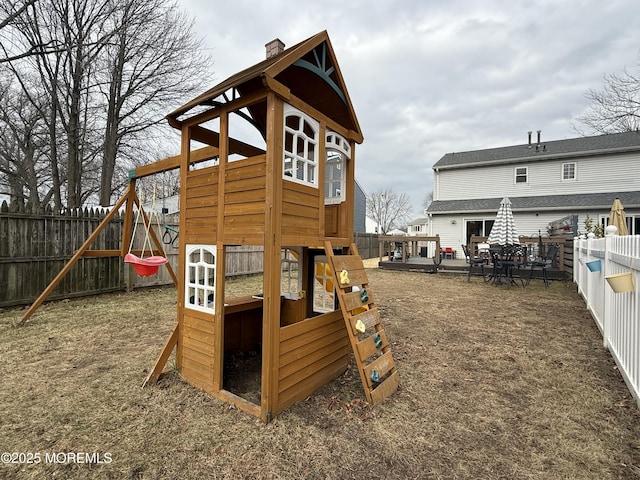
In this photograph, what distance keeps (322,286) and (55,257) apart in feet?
20.6

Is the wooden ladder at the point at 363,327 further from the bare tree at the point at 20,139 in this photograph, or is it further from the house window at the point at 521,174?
the house window at the point at 521,174

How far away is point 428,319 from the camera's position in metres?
5.78

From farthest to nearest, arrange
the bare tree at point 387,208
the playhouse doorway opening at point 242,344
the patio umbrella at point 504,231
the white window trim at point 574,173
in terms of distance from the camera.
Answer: the bare tree at point 387,208, the white window trim at point 574,173, the patio umbrella at point 504,231, the playhouse doorway opening at point 242,344

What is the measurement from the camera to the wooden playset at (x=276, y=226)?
2.70 meters

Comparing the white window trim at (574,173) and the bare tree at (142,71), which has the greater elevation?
the bare tree at (142,71)

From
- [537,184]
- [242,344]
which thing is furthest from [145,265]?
[537,184]

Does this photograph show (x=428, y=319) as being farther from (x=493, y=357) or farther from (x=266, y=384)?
(x=266, y=384)

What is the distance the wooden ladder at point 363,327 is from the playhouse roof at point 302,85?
1715 mm

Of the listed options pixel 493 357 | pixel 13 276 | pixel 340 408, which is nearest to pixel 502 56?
pixel 493 357

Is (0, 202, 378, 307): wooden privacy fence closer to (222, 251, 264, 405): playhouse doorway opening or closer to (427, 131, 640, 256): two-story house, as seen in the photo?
(222, 251, 264, 405): playhouse doorway opening

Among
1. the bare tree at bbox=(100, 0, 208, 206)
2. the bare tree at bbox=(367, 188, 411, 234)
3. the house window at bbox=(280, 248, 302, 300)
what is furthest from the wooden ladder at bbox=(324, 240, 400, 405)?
the bare tree at bbox=(367, 188, 411, 234)

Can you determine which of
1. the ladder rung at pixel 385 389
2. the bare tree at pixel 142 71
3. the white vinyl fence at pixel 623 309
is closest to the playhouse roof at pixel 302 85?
the ladder rung at pixel 385 389

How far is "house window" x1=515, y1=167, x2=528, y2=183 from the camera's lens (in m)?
16.5

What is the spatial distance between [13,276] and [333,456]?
24.2 ft
